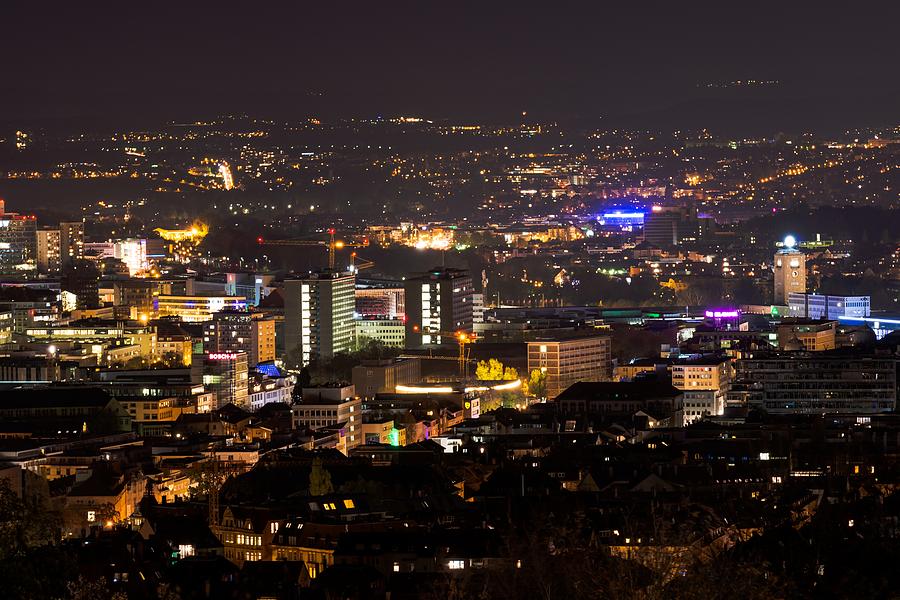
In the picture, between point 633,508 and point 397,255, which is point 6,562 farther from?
point 397,255

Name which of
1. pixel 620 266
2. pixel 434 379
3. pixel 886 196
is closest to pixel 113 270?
pixel 620 266

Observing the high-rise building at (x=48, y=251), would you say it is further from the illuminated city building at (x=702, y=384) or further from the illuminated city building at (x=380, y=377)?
the illuminated city building at (x=702, y=384)

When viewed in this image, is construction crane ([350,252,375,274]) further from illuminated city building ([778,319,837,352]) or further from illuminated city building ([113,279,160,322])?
illuminated city building ([778,319,837,352])

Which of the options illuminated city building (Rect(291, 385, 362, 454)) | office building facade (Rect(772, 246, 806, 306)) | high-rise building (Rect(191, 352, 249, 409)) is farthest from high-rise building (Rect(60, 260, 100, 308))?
illuminated city building (Rect(291, 385, 362, 454))

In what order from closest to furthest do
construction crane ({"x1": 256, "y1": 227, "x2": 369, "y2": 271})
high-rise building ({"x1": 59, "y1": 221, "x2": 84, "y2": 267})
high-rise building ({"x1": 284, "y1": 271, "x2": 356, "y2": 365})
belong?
high-rise building ({"x1": 284, "y1": 271, "x2": 356, "y2": 365}), high-rise building ({"x1": 59, "y1": 221, "x2": 84, "y2": 267}), construction crane ({"x1": 256, "y1": 227, "x2": 369, "y2": 271})

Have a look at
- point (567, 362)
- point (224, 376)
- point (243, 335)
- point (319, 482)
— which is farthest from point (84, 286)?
point (319, 482)
